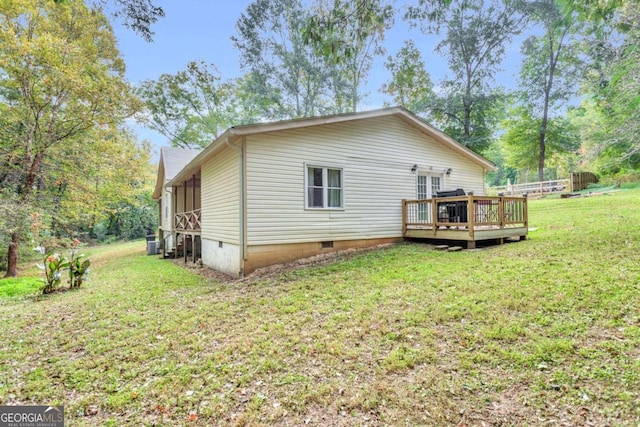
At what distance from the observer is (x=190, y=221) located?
11609 mm

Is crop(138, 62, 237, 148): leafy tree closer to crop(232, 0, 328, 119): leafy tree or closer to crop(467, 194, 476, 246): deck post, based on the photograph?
crop(232, 0, 328, 119): leafy tree

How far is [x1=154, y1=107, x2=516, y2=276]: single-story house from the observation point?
7.50 m

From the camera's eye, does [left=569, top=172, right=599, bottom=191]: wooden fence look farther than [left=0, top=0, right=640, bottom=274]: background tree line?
Yes

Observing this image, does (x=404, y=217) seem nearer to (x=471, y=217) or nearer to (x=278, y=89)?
(x=471, y=217)

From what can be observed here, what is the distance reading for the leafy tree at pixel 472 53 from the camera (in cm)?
1956

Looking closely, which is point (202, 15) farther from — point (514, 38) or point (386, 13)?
point (514, 38)

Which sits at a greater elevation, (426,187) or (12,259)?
(426,187)

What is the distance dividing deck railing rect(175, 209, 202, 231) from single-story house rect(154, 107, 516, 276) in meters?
0.06

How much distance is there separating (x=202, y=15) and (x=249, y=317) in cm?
1073

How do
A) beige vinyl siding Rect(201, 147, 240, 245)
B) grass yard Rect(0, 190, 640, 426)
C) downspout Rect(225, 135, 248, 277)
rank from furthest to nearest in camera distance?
beige vinyl siding Rect(201, 147, 240, 245) < downspout Rect(225, 135, 248, 277) < grass yard Rect(0, 190, 640, 426)

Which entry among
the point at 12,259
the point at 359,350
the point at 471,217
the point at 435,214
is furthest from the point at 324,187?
the point at 12,259

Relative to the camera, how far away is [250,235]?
7.42m

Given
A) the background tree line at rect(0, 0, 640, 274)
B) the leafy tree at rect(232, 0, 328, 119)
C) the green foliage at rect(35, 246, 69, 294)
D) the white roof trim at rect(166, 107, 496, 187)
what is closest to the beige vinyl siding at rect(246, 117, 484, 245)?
the white roof trim at rect(166, 107, 496, 187)

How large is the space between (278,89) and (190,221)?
47.0ft
